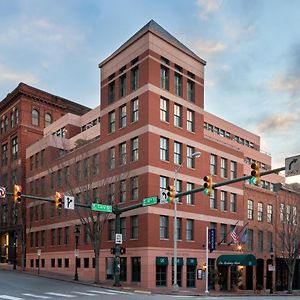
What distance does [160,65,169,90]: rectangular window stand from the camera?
4725cm

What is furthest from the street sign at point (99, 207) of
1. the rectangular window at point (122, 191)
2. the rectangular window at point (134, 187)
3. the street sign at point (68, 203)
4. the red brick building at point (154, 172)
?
the rectangular window at point (122, 191)

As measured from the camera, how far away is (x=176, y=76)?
49.2m

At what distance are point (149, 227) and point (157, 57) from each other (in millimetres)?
15928

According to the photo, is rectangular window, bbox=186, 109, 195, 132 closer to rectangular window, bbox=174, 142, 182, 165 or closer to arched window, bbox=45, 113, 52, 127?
rectangular window, bbox=174, 142, 182, 165

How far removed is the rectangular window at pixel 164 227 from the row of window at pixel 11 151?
120 feet

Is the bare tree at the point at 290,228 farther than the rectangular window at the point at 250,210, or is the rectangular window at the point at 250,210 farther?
the rectangular window at the point at 250,210

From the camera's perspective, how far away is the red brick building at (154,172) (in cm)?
4431

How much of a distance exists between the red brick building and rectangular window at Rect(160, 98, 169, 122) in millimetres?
95

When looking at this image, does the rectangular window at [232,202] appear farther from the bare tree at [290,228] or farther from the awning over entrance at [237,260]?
the awning over entrance at [237,260]

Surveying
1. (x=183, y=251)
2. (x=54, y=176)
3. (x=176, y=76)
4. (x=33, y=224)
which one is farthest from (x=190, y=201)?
(x=33, y=224)

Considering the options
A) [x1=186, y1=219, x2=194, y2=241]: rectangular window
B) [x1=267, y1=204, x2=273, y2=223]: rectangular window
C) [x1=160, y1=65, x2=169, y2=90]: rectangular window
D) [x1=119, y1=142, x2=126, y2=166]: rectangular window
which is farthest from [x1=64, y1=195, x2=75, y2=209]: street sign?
[x1=267, y1=204, x2=273, y2=223]: rectangular window

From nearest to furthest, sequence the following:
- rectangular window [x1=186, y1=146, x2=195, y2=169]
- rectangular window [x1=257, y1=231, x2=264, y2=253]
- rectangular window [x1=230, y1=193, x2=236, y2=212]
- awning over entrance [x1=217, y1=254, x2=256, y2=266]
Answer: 1. awning over entrance [x1=217, y1=254, x2=256, y2=266]
2. rectangular window [x1=186, y1=146, x2=195, y2=169]
3. rectangular window [x1=230, y1=193, x2=236, y2=212]
4. rectangular window [x1=257, y1=231, x2=264, y2=253]

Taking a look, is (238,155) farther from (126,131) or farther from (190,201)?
(126,131)

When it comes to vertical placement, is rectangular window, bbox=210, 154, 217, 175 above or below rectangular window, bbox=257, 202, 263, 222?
above
